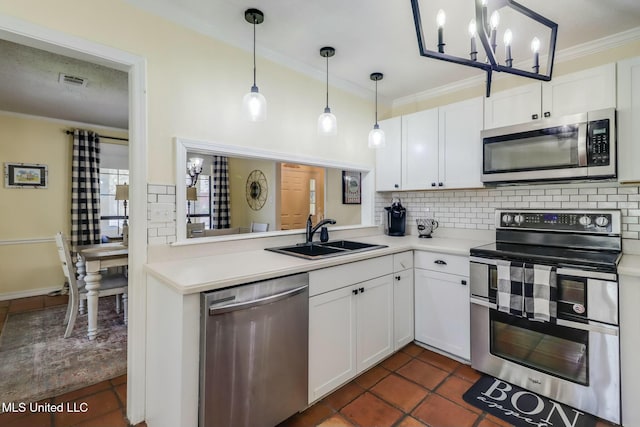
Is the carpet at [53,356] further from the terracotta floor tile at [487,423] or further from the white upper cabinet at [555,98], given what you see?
the white upper cabinet at [555,98]

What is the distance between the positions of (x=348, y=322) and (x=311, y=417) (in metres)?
0.59

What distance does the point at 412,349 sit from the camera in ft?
8.56

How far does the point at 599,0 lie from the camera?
177 centimetres

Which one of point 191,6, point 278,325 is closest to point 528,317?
point 278,325

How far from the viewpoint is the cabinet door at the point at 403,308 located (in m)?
2.46

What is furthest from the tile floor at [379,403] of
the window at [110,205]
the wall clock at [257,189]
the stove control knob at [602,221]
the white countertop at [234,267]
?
the window at [110,205]

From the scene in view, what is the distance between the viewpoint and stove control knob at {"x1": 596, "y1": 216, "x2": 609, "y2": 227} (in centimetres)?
212

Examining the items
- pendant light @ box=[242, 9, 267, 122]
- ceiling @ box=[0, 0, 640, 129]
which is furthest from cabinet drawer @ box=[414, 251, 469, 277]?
pendant light @ box=[242, 9, 267, 122]

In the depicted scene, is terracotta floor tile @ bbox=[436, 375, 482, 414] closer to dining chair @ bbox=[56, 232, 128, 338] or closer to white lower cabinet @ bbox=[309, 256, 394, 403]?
white lower cabinet @ bbox=[309, 256, 394, 403]

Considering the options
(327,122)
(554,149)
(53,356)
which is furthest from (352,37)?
(53,356)

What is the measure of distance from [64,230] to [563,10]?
5849 mm

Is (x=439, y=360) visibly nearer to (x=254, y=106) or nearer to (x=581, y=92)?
(x=581, y=92)

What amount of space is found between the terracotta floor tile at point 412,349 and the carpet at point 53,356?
223 centimetres

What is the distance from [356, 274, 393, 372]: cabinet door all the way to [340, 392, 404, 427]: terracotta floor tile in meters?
0.24
